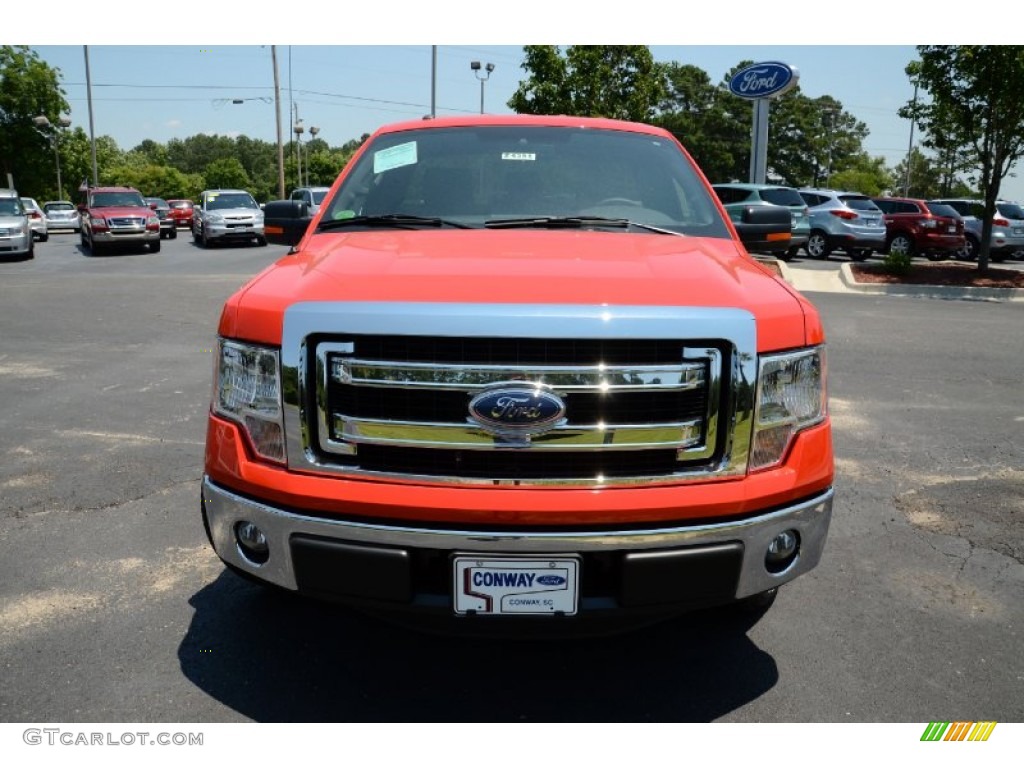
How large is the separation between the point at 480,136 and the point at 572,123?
0.49m

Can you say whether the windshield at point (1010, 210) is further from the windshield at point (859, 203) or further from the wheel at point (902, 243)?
the windshield at point (859, 203)

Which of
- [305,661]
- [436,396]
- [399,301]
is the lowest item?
[305,661]

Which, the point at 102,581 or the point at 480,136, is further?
the point at 480,136

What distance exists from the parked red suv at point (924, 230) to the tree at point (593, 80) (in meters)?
14.6

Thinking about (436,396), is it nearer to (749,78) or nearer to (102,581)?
(102,581)

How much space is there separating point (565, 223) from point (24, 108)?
5322 cm

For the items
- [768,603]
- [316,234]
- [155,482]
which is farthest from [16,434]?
[768,603]

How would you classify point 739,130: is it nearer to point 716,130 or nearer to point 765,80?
point 716,130

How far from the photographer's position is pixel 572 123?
416cm

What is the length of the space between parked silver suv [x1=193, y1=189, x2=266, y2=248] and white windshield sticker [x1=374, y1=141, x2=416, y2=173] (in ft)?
71.1

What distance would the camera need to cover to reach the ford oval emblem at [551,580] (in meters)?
2.31

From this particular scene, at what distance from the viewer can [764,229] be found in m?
3.95

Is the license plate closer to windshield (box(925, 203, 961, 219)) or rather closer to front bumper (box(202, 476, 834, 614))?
front bumper (box(202, 476, 834, 614))

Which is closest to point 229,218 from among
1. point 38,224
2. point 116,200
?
point 116,200
